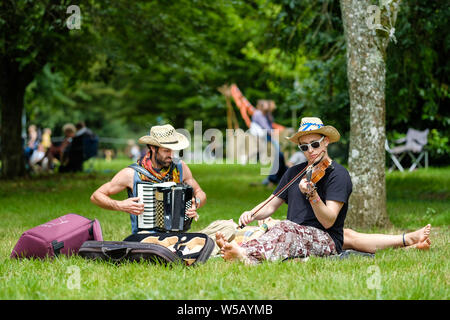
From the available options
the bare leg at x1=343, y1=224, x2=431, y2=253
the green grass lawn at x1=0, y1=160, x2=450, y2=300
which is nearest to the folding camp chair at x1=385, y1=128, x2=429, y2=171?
the green grass lawn at x1=0, y1=160, x2=450, y2=300

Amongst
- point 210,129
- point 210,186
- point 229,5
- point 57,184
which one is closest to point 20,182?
point 57,184

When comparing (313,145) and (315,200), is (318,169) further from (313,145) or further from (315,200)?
(315,200)

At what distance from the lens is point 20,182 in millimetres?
15789

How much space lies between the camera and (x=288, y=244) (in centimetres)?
566

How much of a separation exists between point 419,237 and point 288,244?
151 cm

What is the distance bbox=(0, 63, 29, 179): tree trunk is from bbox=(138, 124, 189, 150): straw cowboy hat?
1106 cm

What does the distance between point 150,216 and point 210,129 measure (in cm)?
3298

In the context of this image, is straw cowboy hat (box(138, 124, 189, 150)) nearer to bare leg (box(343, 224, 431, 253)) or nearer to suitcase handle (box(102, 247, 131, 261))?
suitcase handle (box(102, 247, 131, 261))

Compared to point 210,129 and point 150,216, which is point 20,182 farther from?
point 210,129

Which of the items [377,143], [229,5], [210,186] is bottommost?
[210,186]

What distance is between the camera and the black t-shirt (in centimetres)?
571

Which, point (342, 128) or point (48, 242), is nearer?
point (48, 242)

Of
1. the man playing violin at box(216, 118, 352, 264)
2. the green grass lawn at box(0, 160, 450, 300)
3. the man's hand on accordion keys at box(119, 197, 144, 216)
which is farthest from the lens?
the man's hand on accordion keys at box(119, 197, 144, 216)

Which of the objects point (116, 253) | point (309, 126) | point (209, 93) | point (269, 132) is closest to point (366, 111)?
point (309, 126)
